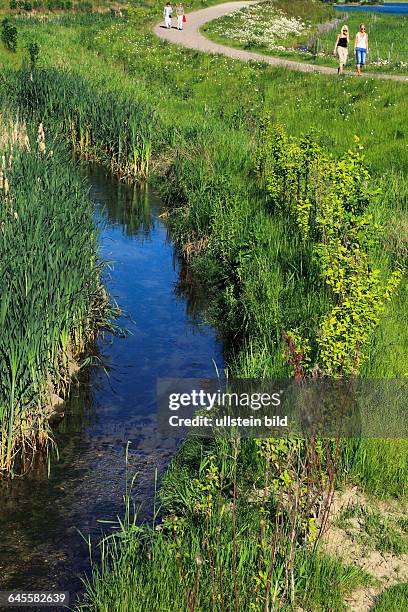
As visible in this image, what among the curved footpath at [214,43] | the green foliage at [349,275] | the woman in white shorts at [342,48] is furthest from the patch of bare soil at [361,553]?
the woman in white shorts at [342,48]

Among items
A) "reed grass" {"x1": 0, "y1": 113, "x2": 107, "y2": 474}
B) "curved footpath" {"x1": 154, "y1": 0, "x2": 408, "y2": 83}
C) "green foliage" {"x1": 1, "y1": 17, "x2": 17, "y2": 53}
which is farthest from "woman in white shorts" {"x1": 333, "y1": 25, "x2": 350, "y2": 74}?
"reed grass" {"x1": 0, "y1": 113, "x2": 107, "y2": 474}

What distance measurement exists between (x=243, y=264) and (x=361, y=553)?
573cm

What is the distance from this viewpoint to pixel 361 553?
6.85 metres

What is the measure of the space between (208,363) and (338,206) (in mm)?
3523

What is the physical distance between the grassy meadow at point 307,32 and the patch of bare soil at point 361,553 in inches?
901

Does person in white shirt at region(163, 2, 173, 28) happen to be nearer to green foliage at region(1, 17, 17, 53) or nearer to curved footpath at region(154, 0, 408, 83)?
curved footpath at region(154, 0, 408, 83)

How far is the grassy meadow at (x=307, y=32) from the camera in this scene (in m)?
33.0

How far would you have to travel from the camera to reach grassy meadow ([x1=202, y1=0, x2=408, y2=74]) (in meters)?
33.0

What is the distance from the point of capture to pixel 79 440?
942 centimetres

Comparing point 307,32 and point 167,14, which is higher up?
point 167,14

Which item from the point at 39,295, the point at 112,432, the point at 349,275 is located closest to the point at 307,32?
the point at 39,295

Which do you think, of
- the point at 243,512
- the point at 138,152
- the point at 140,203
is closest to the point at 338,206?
the point at 243,512

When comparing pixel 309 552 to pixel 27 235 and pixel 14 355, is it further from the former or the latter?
pixel 27 235

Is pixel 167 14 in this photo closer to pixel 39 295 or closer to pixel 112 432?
pixel 39 295
